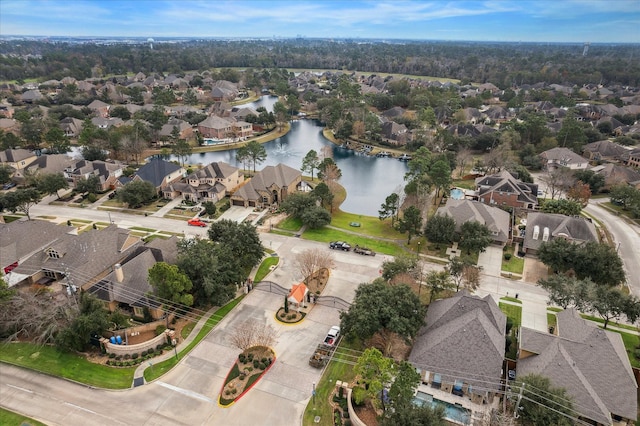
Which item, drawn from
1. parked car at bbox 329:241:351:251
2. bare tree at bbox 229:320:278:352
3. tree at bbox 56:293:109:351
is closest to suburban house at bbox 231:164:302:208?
parked car at bbox 329:241:351:251

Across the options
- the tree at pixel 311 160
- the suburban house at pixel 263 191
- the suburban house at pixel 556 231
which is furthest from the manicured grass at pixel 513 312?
the tree at pixel 311 160

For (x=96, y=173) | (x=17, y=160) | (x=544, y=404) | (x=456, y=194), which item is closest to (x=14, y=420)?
(x=544, y=404)

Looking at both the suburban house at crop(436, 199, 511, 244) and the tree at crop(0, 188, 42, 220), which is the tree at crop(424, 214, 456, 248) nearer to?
the suburban house at crop(436, 199, 511, 244)

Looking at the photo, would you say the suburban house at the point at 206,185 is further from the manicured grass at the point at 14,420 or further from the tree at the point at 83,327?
the manicured grass at the point at 14,420

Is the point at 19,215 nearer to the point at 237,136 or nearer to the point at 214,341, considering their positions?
the point at 214,341

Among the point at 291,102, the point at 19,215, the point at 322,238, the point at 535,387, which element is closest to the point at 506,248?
the point at 322,238

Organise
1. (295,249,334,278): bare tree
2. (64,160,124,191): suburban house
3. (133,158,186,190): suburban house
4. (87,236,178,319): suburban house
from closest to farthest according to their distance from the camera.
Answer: (87,236,178,319): suburban house < (295,249,334,278): bare tree < (133,158,186,190): suburban house < (64,160,124,191): suburban house
